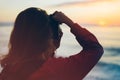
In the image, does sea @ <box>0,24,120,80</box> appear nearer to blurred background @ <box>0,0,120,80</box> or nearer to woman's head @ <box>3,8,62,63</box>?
blurred background @ <box>0,0,120,80</box>

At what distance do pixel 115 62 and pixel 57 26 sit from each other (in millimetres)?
791

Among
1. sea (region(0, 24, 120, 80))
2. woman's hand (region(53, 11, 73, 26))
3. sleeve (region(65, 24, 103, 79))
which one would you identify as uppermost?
woman's hand (region(53, 11, 73, 26))

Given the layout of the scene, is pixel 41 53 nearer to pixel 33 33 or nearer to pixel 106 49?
pixel 33 33

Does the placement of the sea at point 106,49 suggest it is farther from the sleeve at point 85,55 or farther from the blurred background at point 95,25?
the sleeve at point 85,55

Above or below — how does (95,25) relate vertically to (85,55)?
below

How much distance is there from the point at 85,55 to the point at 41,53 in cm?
14

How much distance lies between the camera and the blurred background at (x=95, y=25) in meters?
1.88

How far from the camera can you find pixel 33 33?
1.15 m

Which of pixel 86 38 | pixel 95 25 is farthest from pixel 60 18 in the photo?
pixel 95 25

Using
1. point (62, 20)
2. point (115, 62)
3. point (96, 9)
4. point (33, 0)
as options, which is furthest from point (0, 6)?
point (62, 20)

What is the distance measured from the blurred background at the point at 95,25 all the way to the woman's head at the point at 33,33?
0.67 metres

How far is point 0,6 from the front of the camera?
2.04 metres

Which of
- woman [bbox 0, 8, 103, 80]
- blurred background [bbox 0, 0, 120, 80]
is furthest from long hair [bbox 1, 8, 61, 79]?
blurred background [bbox 0, 0, 120, 80]

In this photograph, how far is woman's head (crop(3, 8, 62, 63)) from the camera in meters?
1.15
